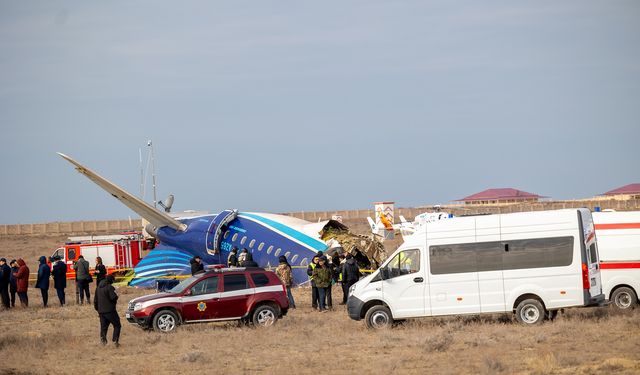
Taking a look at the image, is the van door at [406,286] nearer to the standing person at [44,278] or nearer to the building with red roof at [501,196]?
the standing person at [44,278]

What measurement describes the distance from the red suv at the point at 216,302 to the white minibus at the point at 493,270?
2.87 m

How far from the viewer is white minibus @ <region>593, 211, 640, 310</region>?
970 inches

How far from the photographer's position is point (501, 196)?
6673 inches

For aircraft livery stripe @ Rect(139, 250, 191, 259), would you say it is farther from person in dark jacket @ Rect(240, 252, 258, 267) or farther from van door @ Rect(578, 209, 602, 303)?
van door @ Rect(578, 209, 602, 303)

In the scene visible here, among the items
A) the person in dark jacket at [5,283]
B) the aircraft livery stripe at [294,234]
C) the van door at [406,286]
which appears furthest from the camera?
the aircraft livery stripe at [294,234]

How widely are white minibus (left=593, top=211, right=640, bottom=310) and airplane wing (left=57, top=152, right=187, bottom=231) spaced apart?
64.8 ft

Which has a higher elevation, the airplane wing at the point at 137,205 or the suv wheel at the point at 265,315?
the airplane wing at the point at 137,205

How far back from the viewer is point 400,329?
23422mm

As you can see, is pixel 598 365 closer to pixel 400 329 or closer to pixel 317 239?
pixel 400 329

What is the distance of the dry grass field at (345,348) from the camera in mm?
17766

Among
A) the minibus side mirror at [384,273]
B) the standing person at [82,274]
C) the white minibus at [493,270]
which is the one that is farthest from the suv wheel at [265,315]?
the standing person at [82,274]

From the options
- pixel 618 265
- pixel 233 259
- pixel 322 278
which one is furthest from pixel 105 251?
pixel 618 265

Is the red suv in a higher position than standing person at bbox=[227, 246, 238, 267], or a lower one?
lower

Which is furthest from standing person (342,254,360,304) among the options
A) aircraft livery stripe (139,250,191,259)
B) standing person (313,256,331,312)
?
aircraft livery stripe (139,250,191,259)
